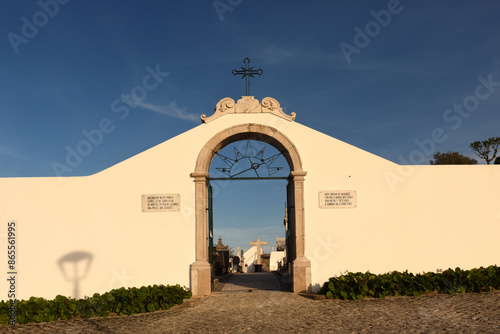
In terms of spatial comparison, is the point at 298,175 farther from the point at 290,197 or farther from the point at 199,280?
the point at 199,280

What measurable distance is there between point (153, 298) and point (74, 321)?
5.85 feet

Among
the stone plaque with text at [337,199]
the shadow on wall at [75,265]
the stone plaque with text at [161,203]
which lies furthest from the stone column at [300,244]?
the shadow on wall at [75,265]

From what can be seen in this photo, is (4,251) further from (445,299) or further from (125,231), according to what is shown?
(445,299)

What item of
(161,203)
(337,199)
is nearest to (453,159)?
(337,199)

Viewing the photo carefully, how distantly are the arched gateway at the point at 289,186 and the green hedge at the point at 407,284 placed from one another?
1158mm

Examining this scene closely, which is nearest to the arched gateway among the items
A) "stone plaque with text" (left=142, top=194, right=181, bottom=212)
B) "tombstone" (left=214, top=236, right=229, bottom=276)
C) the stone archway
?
the stone archway

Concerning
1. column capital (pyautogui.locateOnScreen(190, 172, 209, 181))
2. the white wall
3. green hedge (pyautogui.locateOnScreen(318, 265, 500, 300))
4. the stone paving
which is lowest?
the stone paving

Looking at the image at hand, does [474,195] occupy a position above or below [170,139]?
below

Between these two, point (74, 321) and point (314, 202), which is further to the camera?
point (314, 202)

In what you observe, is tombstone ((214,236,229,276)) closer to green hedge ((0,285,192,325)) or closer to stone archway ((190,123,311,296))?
stone archway ((190,123,311,296))

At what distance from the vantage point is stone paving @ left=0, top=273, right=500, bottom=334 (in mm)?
7973

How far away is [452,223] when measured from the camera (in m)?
12.2

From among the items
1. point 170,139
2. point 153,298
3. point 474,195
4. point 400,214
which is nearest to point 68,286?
point 153,298

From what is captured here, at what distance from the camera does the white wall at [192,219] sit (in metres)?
11.8
